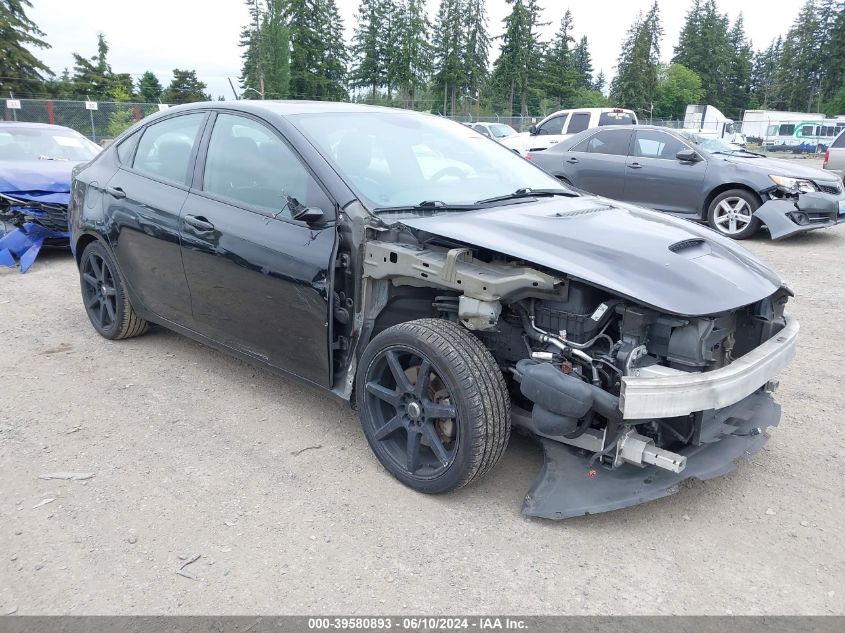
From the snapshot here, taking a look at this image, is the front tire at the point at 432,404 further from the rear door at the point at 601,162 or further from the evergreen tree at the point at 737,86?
the evergreen tree at the point at 737,86

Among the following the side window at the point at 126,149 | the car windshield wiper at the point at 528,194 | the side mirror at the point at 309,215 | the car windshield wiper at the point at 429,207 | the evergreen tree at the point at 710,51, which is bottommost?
the side mirror at the point at 309,215

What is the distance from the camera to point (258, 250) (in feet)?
11.3

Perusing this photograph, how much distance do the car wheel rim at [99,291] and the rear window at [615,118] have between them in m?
12.6

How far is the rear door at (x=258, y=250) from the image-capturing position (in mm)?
3258

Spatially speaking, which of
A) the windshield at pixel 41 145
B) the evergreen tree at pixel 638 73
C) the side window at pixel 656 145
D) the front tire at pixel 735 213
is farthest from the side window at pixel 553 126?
the evergreen tree at pixel 638 73

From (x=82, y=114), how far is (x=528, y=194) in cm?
2504

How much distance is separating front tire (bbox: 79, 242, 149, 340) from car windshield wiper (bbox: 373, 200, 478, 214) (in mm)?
2411

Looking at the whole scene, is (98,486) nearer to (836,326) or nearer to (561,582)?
(561,582)

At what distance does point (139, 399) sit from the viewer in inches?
160

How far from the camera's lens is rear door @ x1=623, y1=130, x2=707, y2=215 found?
9.30 meters

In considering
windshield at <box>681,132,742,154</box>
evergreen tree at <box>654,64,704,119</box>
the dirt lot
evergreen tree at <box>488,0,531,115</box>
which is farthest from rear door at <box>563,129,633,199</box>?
evergreen tree at <box>654,64,704,119</box>

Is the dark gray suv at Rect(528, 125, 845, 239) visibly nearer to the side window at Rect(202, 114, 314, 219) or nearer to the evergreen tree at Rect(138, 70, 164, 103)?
the side window at Rect(202, 114, 314, 219)

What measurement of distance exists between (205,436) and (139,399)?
75 centimetres

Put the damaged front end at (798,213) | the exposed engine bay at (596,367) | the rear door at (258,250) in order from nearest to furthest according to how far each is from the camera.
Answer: the exposed engine bay at (596,367) → the rear door at (258,250) → the damaged front end at (798,213)
